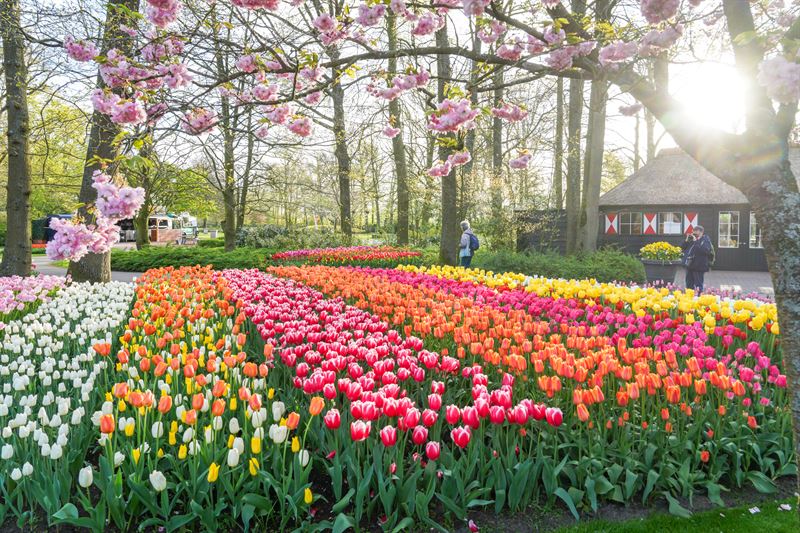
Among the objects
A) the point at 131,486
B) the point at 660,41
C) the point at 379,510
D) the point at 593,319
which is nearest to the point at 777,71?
the point at 660,41

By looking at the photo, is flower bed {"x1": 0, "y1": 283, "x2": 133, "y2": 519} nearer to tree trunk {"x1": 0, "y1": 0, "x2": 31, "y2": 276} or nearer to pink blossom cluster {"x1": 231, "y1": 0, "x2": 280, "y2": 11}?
pink blossom cluster {"x1": 231, "y1": 0, "x2": 280, "y2": 11}

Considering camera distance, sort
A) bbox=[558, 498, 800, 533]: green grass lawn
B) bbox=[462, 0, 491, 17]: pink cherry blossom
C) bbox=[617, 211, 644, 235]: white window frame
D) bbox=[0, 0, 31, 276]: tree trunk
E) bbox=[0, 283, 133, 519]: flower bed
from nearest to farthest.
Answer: bbox=[0, 283, 133, 519]: flower bed < bbox=[558, 498, 800, 533]: green grass lawn < bbox=[462, 0, 491, 17]: pink cherry blossom < bbox=[0, 0, 31, 276]: tree trunk < bbox=[617, 211, 644, 235]: white window frame

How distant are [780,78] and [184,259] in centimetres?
1616

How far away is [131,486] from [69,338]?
319 cm

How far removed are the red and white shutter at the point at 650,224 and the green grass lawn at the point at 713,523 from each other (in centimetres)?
1948

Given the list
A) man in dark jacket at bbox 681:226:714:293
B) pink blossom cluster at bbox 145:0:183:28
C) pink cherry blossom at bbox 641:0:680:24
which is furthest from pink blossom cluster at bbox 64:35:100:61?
man in dark jacket at bbox 681:226:714:293

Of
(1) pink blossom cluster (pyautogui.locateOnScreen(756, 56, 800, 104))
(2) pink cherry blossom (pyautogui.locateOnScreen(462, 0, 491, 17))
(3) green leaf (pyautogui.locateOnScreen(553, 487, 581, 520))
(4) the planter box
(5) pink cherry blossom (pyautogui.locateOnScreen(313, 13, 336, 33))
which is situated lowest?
(3) green leaf (pyautogui.locateOnScreen(553, 487, 581, 520))

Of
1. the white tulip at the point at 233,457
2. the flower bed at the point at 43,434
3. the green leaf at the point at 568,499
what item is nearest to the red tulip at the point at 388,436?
the white tulip at the point at 233,457

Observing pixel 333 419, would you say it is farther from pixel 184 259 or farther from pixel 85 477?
pixel 184 259

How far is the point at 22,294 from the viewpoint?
6344 millimetres

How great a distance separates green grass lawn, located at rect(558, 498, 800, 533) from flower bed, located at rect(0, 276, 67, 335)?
529cm

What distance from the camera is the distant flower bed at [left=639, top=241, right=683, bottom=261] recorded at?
13555 mm

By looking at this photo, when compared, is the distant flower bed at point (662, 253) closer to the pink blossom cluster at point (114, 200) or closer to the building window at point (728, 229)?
the building window at point (728, 229)

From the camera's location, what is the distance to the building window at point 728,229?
65.0 ft
